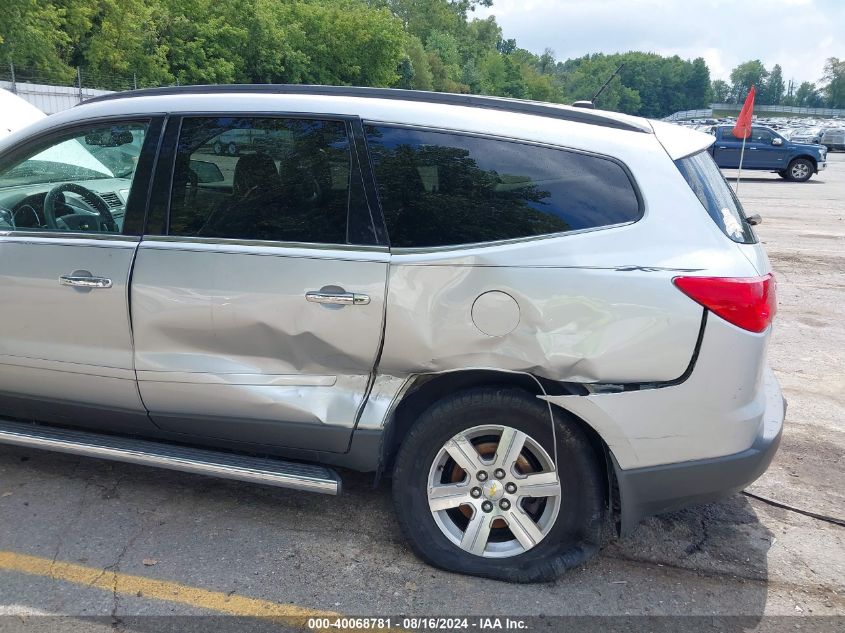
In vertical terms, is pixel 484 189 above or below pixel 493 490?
above

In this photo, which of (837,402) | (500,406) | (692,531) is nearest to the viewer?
(500,406)

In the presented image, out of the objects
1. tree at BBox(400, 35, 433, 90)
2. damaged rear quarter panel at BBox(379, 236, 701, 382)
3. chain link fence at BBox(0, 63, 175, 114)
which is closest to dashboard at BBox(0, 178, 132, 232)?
damaged rear quarter panel at BBox(379, 236, 701, 382)

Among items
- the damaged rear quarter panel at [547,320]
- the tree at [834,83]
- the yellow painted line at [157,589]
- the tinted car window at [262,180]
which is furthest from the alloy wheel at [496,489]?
the tree at [834,83]

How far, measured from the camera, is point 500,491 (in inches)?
127

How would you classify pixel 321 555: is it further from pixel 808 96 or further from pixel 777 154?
pixel 808 96

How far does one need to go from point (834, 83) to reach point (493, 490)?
204 metres

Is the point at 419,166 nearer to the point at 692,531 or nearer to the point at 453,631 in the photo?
the point at 453,631

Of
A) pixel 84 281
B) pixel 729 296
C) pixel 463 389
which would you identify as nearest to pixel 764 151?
pixel 729 296

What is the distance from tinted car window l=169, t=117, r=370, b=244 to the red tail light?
1.38 meters

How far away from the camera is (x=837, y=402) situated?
548 cm

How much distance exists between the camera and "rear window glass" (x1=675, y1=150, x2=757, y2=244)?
122 inches

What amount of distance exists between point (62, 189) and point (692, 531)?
138 inches

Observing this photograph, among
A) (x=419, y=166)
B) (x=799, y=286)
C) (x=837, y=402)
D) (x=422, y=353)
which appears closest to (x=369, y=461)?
(x=422, y=353)

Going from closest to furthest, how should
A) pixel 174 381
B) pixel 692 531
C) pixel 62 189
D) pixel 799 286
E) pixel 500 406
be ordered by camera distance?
pixel 500 406, pixel 174 381, pixel 692 531, pixel 62 189, pixel 799 286
